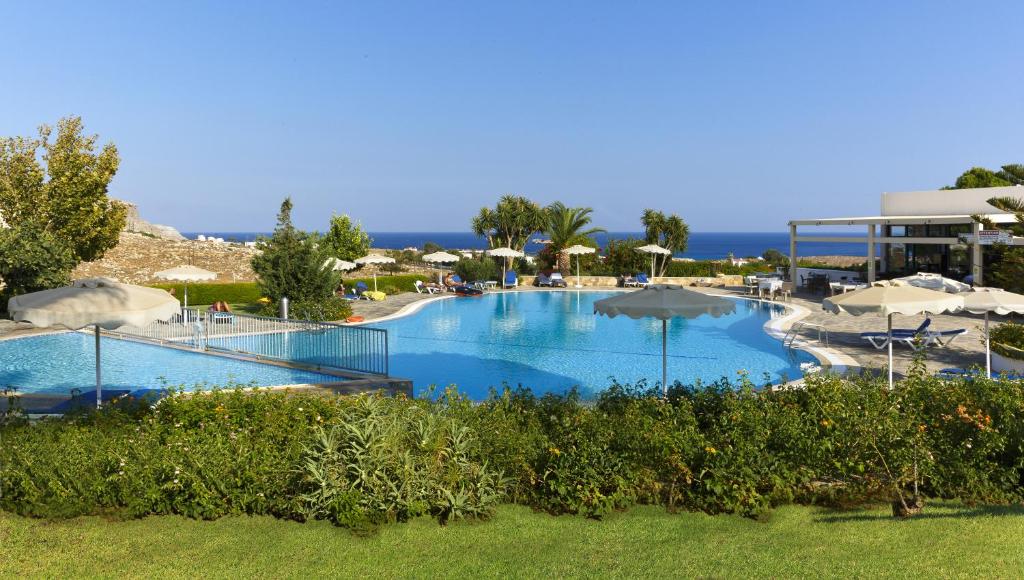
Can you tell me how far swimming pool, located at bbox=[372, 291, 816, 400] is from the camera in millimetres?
13555

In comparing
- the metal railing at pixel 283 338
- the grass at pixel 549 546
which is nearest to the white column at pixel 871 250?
the metal railing at pixel 283 338

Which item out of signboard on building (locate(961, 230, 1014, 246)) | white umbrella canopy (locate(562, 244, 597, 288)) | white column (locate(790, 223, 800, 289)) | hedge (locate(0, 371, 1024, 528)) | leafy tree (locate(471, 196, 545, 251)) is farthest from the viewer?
leafy tree (locate(471, 196, 545, 251))

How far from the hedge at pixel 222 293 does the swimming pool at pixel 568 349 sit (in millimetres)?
6954

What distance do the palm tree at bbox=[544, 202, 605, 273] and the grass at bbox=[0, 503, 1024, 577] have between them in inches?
1169

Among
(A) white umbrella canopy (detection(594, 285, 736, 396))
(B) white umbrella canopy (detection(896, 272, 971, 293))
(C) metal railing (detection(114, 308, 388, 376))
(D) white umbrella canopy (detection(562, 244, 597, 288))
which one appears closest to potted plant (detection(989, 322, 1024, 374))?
(B) white umbrella canopy (detection(896, 272, 971, 293))

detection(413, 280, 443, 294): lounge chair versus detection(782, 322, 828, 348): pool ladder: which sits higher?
detection(413, 280, 443, 294): lounge chair

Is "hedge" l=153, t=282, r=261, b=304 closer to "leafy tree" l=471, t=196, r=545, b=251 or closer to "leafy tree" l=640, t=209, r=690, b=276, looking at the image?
"leafy tree" l=471, t=196, r=545, b=251

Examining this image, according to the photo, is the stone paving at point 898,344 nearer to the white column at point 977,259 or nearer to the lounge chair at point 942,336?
the lounge chair at point 942,336

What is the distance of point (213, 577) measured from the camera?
15.3 ft

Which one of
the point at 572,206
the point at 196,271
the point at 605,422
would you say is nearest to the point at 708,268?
the point at 572,206

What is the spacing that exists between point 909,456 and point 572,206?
30590 millimetres

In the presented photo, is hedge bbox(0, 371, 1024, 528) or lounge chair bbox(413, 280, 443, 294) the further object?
lounge chair bbox(413, 280, 443, 294)

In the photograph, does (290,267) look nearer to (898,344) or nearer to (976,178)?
(898,344)

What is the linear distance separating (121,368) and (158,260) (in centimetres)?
2923
